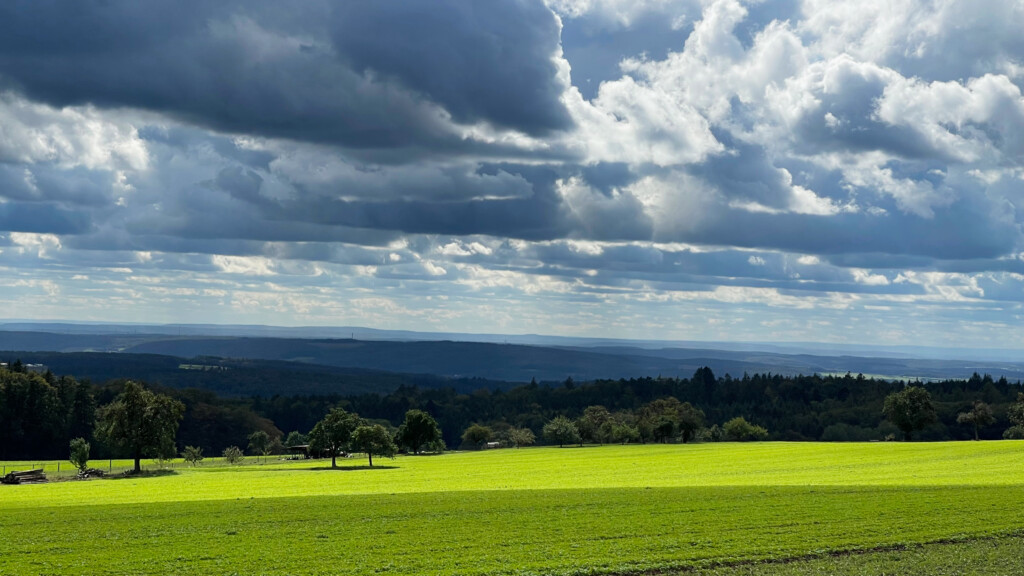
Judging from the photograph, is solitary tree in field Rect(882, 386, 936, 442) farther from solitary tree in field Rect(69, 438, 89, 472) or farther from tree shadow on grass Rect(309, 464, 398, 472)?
solitary tree in field Rect(69, 438, 89, 472)

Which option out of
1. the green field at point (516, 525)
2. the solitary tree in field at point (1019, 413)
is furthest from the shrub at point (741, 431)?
the green field at point (516, 525)

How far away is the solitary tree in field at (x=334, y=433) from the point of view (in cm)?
11700

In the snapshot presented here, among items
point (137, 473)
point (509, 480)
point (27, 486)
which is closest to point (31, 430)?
point (137, 473)

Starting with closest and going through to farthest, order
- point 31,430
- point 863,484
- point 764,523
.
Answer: point 764,523, point 863,484, point 31,430

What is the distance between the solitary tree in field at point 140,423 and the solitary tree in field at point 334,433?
63.2 ft

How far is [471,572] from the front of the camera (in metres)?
32.2

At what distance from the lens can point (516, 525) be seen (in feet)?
139

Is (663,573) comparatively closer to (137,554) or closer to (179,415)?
(137,554)

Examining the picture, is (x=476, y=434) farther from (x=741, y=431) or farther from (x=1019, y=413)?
(x=1019, y=413)

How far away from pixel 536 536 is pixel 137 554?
1625 cm

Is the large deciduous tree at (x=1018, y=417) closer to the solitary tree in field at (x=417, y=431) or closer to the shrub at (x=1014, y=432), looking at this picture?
the shrub at (x=1014, y=432)

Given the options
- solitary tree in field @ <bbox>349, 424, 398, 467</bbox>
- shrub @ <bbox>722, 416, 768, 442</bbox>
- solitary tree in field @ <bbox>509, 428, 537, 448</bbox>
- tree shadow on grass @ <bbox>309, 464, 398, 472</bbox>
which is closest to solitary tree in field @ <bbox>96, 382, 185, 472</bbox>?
tree shadow on grass @ <bbox>309, 464, 398, 472</bbox>

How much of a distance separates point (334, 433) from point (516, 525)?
3104 inches

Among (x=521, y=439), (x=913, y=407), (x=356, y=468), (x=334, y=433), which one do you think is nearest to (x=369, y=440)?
(x=356, y=468)
